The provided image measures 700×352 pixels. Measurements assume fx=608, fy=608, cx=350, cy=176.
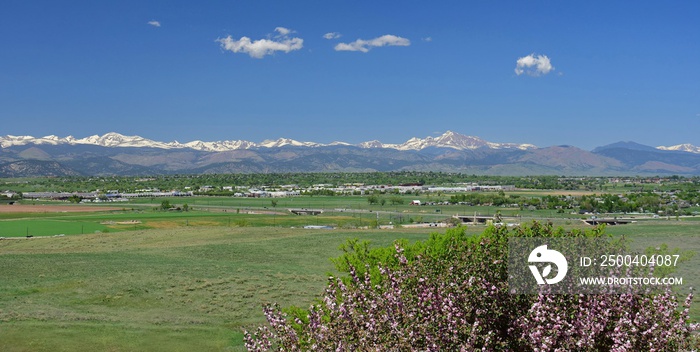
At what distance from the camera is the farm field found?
1235 inches

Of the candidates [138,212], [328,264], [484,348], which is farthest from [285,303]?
[138,212]

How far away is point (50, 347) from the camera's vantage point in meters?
28.5

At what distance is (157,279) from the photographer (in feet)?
165

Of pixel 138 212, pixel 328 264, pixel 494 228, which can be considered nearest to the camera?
pixel 494 228

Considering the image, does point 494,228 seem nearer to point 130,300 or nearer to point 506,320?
point 506,320

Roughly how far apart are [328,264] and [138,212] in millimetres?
88358

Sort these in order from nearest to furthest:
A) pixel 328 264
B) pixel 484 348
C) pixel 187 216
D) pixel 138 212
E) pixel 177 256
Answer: pixel 484 348 → pixel 328 264 → pixel 177 256 → pixel 187 216 → pixel 138 212

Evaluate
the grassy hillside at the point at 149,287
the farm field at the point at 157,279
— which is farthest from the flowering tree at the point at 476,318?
the grassy hillside at the point at 149,287

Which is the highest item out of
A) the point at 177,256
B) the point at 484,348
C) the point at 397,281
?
the point at 397,281

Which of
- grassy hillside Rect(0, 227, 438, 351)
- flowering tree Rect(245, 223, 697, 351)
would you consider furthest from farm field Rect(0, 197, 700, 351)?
flowering tree Rect(245, 223, 697, 351)

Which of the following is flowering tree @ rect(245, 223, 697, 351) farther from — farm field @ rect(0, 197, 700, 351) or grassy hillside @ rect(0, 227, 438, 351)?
grassy hillside @ rect(0, 227, 438, 351)

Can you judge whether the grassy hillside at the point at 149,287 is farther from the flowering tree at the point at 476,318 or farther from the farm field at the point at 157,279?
the flowering tree at the point at 476,318

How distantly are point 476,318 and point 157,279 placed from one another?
4387cm

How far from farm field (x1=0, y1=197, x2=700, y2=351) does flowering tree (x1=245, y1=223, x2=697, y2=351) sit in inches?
336
